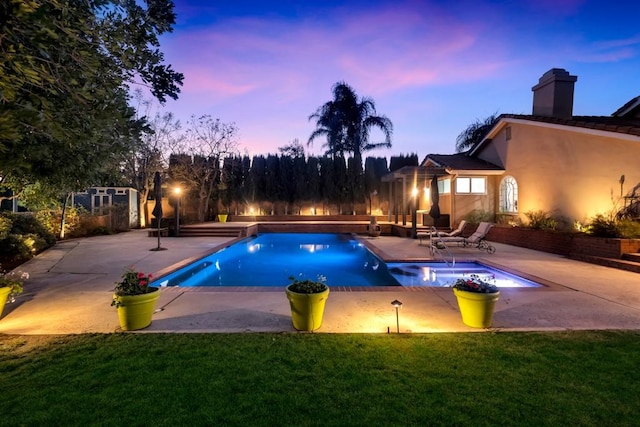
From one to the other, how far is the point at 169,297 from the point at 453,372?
463 centimetres

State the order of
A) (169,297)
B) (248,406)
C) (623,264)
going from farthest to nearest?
(623,264) < (169,297) < (248,406)

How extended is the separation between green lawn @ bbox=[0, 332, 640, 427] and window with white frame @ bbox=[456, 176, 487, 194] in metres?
12.8

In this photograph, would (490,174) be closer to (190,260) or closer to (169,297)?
(190,260)

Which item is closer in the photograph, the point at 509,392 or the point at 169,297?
the point at 509,392

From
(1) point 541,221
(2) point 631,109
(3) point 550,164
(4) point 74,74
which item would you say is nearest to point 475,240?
(1) point 541,221

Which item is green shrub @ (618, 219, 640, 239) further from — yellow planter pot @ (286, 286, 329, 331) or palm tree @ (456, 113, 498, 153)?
palm tree @ (456, 113, 498, 153)

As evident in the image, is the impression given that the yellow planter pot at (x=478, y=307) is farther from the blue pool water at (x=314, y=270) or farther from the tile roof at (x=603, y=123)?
the tile roof at (x=603, y=123)

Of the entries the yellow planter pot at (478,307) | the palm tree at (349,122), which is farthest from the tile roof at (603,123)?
the palm tree at (349,122)

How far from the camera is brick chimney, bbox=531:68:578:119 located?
13398 millimetres

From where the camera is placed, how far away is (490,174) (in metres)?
15.6

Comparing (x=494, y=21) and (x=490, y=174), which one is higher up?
(x=494, y=21)

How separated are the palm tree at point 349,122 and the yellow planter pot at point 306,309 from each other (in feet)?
69.8

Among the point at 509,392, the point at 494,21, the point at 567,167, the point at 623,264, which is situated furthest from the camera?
the point at 494,21

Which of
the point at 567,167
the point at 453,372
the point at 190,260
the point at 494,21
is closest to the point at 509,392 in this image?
the point at 453,372
